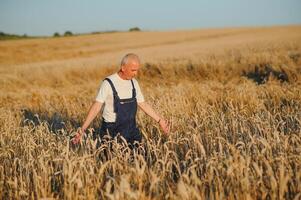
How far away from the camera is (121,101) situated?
15.6ft

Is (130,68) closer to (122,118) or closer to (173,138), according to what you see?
(122,118)

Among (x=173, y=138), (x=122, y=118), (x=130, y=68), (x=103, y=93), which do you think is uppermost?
(x=130, y=68)

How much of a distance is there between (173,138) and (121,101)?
0.80 metres

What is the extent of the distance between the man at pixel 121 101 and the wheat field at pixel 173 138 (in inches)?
11.6

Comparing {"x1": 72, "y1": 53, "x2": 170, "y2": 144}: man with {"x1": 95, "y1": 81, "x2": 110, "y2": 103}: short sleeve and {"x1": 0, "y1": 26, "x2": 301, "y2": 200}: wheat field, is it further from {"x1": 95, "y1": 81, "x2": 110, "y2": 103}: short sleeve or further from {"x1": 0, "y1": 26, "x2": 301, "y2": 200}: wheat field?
{"x1": 0, "y1": 26, "x2": 301, "y2": 200}: wheat field

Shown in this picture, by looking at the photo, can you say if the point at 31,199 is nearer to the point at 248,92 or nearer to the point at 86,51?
the point at 248,92

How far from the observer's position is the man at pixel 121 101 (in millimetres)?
4621

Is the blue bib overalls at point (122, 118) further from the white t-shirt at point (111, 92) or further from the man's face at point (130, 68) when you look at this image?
the man's face at point (130, 68)

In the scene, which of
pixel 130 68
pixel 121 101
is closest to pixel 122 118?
pixel 121 101

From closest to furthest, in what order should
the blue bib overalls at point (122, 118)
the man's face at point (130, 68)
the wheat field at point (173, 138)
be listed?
the wheat field at point (173, 138), the man's face at point (130, 68), the blue bib overalls at point (122, 118)

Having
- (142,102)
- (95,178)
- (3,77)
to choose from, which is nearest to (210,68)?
(3,77)

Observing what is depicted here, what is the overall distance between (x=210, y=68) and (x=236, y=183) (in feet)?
37.1

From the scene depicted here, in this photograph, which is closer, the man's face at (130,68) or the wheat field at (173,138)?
the wheat field at (173,138)

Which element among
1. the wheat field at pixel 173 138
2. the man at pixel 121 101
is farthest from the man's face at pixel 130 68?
the wheat field at pixel 173 138
